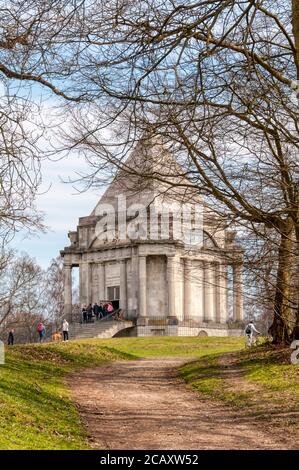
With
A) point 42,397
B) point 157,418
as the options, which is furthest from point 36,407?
point 157,418

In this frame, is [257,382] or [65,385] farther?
[65,385]

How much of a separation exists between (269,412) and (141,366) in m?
13.7

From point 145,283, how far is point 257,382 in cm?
3921

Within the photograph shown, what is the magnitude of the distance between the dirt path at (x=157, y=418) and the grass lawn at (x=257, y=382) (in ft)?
1.30

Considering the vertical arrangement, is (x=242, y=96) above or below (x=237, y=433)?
above

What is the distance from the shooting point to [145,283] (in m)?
58.2

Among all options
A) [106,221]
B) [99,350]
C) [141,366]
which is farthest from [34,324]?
[141,366]

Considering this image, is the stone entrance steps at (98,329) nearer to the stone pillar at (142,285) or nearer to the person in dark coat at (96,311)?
the person in dark coat at (96,311)

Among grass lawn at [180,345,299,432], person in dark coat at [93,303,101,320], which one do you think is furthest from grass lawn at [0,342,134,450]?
person in dark coat at [93,303,101,320]

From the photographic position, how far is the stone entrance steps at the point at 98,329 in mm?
53281

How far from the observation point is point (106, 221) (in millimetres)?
61000

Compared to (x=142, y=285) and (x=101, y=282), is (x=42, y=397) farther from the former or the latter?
(x=101, y=282)

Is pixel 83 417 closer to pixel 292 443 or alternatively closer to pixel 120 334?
pixel 292 443

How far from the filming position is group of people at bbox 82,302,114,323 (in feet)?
188
